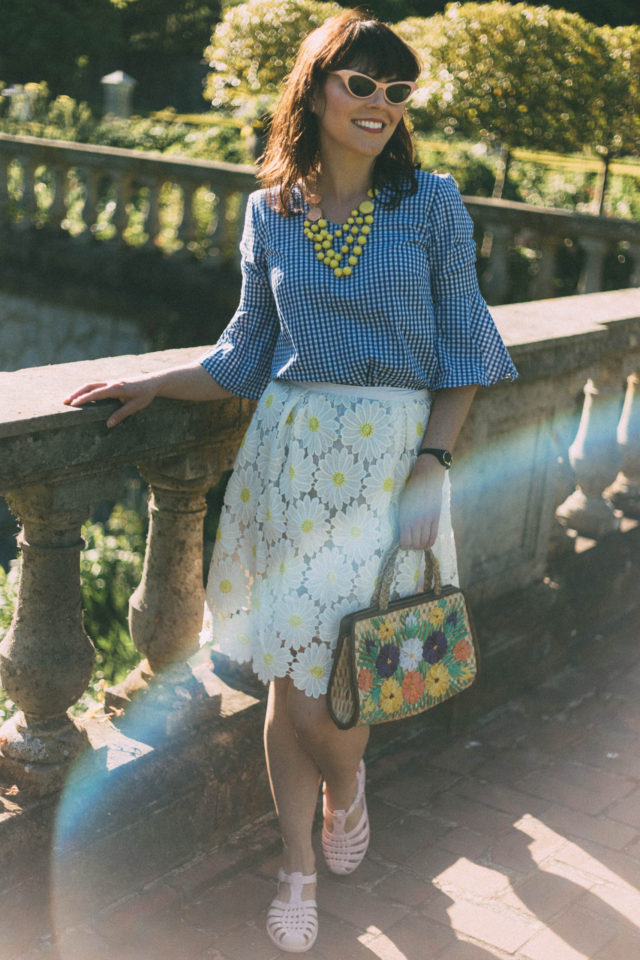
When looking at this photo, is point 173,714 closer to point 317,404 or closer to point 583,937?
point 317,404

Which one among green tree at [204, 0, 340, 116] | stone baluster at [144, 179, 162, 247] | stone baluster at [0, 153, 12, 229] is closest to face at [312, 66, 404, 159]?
stone baluster at [144, 179, 162, 247]

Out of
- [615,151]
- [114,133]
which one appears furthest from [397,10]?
[615,151]

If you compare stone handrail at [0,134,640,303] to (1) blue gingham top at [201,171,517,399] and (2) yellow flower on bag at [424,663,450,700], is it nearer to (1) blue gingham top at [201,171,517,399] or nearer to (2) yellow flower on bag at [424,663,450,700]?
(1) blue gingham top at [201,171,517,399]

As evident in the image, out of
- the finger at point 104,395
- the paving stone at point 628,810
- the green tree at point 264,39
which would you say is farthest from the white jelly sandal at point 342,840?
the green tree at point 264,39

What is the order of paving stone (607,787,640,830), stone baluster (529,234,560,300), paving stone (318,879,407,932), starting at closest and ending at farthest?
paving stone (318,879,407,932) < paving stone (607,787,640,830) < stone baluster (529,234,560,300)

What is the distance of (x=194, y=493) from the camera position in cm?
267

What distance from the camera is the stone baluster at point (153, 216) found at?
10461mm

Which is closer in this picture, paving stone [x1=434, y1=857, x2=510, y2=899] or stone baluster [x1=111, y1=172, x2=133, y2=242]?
paving stone [x1=434, y1=857, x2=510, y2=899]

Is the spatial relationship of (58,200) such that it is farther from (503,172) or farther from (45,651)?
(45,651)

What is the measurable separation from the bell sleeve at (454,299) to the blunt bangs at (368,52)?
0.26 m

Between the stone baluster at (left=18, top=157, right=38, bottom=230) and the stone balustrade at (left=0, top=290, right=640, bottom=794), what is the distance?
27.9ft

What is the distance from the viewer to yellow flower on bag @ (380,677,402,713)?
2395 millimetres

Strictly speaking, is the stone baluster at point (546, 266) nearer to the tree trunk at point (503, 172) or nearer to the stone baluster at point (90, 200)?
the tree trunk at point (503, 172)

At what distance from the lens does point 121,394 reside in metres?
2.31
